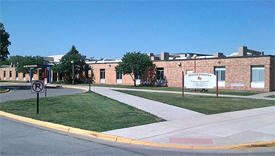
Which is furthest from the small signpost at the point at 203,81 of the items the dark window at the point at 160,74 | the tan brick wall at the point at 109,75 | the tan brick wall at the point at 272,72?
the tan brick wall at the point at 109,75

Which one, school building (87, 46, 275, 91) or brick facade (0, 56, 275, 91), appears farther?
school building (87, 46, 275, 91)

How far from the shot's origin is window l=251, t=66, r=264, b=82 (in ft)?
106

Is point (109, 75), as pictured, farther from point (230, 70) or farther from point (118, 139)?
point (118, 139)

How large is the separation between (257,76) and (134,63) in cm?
1656

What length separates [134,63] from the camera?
41562 mm

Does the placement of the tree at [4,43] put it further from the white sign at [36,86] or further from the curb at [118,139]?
the curb at [118,139]

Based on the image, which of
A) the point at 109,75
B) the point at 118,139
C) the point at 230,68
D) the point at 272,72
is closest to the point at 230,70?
the point at 230,68

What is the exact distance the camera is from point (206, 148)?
7.77m

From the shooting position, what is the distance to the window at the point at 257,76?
32309mm

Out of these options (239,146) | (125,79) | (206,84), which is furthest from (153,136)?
(125,79)

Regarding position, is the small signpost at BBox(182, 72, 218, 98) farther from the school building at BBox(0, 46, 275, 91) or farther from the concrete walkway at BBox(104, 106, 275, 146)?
the school building at BBox(0, 46, 275, 91)

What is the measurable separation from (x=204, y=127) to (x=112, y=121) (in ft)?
11.4

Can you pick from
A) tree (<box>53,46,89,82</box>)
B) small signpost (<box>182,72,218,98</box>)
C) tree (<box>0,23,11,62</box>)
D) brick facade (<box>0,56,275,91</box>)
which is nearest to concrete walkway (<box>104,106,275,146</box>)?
small signpost (<box>182,72,218,98</box>)

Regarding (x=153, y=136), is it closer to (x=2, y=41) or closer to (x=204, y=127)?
(x=204, y=127)
